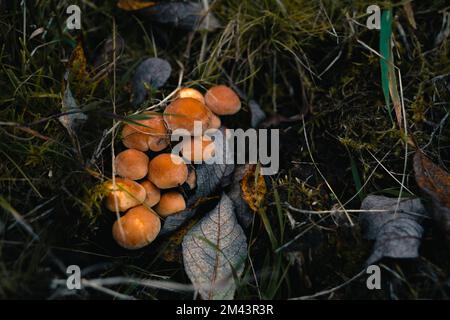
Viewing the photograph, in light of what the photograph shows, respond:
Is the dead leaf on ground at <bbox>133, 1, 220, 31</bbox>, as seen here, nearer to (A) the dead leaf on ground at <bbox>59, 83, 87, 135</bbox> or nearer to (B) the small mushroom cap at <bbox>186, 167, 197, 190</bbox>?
(A) the dead leaf on ground at <bbox>59, 83, 87, 135</bbox>

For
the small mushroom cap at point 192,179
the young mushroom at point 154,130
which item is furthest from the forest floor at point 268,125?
the small mushroom cap at point 192,179

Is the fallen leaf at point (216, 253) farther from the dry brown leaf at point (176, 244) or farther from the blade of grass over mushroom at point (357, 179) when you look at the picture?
the blade of grass over mushroom at point (357, 179)

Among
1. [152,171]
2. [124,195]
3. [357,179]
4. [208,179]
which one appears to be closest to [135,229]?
[124,195]

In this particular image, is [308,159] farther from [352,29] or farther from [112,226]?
[112,226]

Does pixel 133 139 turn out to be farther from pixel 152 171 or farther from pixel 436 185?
pixel 436 185

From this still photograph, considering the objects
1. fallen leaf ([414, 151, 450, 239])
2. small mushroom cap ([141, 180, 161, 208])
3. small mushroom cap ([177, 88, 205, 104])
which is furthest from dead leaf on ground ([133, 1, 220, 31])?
fallen leaf ([414, 151, 450, 239])
